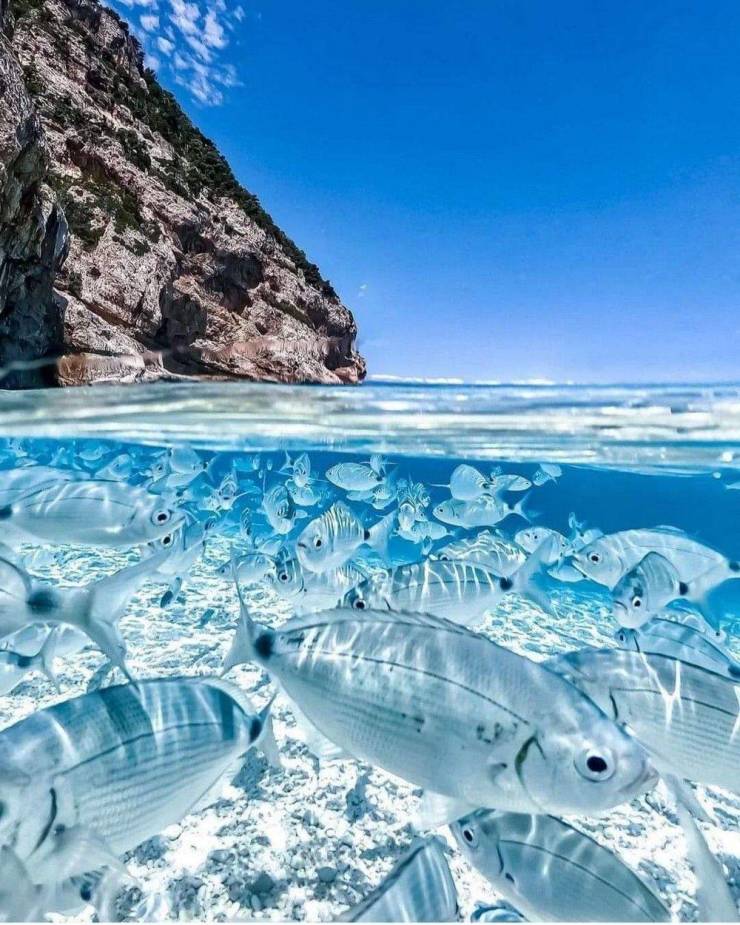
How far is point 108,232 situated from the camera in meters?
28.2

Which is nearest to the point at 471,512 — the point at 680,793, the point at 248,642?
the point at 680,793

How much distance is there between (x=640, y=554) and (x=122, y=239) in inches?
1235

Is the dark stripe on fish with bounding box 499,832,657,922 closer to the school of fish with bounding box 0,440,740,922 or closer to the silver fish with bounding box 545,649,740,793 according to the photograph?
the school of fish with bounding box 0,440,740,922

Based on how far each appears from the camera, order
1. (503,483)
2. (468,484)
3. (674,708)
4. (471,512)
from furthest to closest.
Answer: (503,483), (468,484), (471,512), (674,708)

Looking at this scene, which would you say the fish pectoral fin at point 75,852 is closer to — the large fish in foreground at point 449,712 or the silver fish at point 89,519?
the large fish in foreground at point 449,712

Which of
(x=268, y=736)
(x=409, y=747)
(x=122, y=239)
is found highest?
(x=122, y=239)

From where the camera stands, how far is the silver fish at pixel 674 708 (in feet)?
7.07

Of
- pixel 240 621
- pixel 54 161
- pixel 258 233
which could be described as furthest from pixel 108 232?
pixel 240 621

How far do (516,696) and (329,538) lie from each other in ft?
10.7

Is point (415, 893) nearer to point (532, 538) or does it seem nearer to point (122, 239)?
point (532, 538)

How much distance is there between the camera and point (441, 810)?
5.62 feet

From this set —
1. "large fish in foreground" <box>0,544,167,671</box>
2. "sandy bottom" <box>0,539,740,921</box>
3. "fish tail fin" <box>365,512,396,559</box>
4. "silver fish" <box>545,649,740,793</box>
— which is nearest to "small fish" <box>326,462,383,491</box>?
"fish tail fin" <box>365,512,396,559</box>

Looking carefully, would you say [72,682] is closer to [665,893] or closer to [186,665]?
[186,665]

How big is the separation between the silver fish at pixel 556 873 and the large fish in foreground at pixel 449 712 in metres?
0.49
